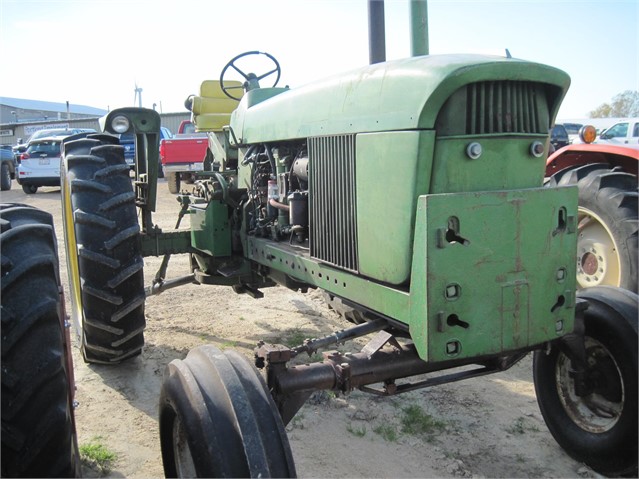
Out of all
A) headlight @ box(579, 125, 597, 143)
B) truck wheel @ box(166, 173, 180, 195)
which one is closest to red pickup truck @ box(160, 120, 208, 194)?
truck wheel @ box(166, 173, 180, 195)

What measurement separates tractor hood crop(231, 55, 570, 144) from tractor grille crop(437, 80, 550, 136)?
41 mm

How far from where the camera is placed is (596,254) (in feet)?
15.0

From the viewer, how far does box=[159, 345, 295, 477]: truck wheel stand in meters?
1.95

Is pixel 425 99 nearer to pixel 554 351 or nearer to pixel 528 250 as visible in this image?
pixel 528 250

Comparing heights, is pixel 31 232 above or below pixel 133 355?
above

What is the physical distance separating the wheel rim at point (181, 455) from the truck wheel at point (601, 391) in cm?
188

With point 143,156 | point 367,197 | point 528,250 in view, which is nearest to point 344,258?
point 367,197

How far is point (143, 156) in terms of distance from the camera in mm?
4629

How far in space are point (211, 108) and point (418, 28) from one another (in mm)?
2301

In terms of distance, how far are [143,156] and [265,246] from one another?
5.08 ft

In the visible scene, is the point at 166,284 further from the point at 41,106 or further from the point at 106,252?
the point at 41,106

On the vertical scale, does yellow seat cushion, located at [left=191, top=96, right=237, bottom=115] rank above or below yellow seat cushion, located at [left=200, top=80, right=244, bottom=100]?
below

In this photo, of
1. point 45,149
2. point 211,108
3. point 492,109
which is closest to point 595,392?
point 492,109

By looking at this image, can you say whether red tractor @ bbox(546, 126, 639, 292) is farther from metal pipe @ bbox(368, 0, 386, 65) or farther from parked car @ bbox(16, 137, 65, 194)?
parked car @ bbox(16, 137, 65, 194)
